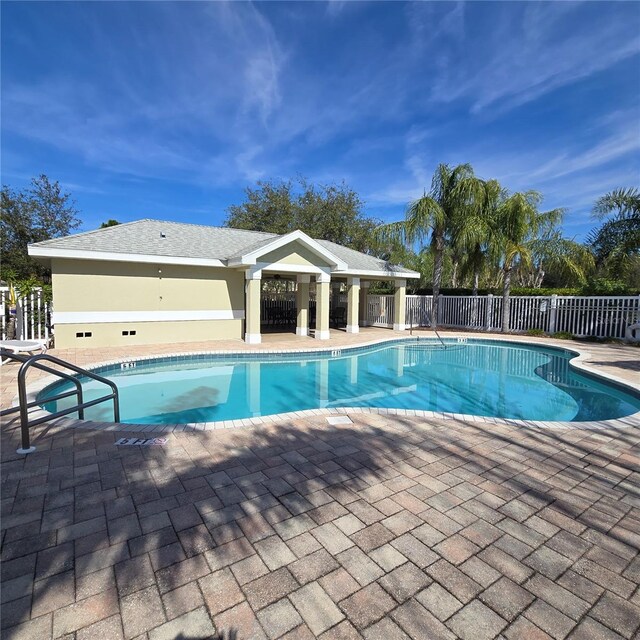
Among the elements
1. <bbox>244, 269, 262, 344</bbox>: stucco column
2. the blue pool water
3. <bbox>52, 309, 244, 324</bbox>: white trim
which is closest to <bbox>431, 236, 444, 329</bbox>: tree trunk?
the blue pool water

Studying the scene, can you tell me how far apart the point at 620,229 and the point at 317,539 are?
1977cm

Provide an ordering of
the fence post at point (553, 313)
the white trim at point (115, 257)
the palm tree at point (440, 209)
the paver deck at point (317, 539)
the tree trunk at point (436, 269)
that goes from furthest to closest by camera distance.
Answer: the tree trunk at point (436, 269) → the palm tree at point (440, 209) → the fence post at point (553, 313) → the white trim at point (115, 257) → the paver deck at point (317, 539)

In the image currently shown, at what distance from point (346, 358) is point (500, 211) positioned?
11376 mm

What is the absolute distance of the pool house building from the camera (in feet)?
39.6

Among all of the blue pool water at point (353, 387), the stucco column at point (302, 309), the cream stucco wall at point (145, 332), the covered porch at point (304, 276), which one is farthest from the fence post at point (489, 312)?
the cream stucco wall at point (145, 332)

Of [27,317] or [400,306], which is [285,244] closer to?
[400,306]

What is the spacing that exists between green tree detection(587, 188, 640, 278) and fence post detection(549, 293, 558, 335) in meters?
2.67

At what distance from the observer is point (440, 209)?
17.9m

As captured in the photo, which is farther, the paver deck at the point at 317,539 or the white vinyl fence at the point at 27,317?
the white vinyl fence at the point at 27,317

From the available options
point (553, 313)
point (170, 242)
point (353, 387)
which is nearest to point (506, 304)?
point (553, 313)

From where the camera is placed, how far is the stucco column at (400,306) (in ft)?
64.6

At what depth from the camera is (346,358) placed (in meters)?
13.1

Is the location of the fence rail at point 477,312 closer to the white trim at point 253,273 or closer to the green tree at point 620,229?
the green tree at point 620,229

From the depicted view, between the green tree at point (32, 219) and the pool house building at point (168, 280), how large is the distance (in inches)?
516
